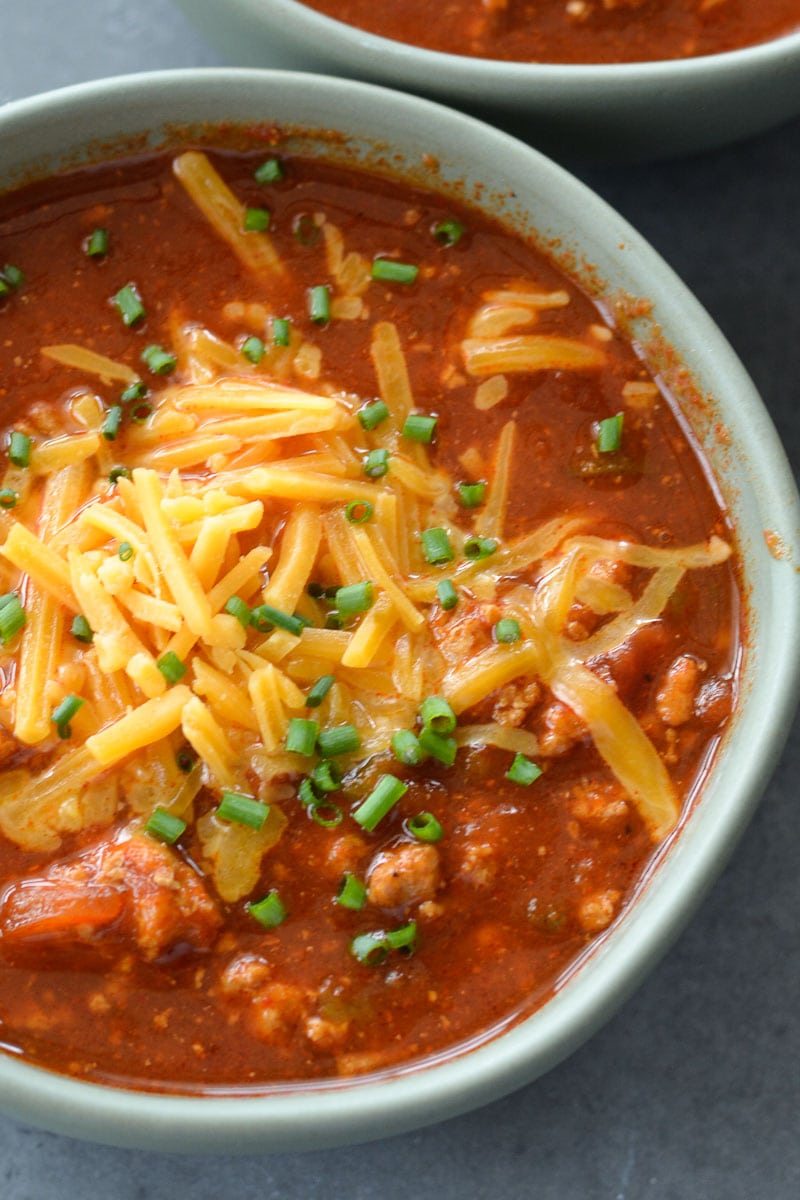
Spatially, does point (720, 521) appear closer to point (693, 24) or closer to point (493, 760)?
point (493, 760)

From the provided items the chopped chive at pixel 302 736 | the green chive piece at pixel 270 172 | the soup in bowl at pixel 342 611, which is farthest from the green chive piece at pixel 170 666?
the green chive piece at pixel 270 172

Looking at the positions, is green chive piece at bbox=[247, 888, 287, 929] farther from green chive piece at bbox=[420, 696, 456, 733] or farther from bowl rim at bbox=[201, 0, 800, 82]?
bowl rim at bbox=[201, 0, 800, 82]

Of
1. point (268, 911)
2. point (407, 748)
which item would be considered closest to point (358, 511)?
point (407, 748)

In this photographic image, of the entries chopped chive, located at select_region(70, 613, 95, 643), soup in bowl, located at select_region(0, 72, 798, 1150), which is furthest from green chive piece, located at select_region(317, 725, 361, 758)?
chopped chive, located at select_region(70, 613, 95, 643)

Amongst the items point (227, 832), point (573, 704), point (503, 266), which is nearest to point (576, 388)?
point (503, 266)

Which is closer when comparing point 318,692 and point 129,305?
point 318,692

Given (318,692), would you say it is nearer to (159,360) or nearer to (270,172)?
(159,360)
